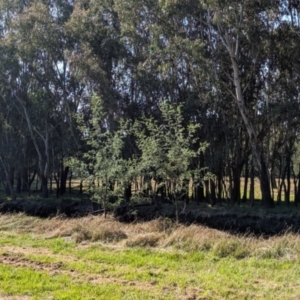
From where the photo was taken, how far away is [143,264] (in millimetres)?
7805

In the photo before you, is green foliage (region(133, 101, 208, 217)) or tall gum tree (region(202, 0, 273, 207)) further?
tall gum tree (region(202, 0, 273, 207))

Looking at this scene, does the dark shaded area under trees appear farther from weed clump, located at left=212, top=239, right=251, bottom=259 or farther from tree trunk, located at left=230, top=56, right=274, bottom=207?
weed clump, located at left=212, top=239, right=251, bottom=259

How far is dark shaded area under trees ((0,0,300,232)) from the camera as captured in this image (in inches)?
717

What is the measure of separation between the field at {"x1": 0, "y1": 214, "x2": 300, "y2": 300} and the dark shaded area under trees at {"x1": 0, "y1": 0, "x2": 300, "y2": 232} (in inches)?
139

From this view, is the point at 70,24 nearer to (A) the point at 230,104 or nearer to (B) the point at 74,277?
(A) the point at 230,104

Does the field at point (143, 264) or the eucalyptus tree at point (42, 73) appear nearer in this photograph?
the field at point (143, 264)

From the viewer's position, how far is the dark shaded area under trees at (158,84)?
18219mm

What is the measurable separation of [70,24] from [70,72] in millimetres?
3378

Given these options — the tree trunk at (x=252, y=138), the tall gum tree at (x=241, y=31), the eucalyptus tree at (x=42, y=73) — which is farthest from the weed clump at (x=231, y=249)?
the eucalyptus tree at (x=42, y=73)

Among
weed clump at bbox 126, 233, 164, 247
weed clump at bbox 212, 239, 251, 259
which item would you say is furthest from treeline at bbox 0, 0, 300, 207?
weed clump at bbox 212, 239, 251, 259

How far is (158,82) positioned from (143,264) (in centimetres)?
1620

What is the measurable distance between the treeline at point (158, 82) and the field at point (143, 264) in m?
3.53

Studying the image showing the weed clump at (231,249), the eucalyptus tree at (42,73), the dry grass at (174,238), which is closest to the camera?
the weed clump at (231,249)

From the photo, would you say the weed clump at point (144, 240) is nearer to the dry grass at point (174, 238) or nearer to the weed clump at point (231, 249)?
the dry grass at point (174, 238)
